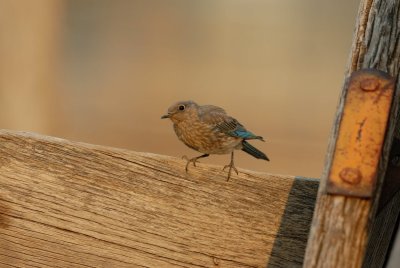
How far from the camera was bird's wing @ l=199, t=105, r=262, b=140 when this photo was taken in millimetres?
3660

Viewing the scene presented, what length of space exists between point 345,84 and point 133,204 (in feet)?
1.72

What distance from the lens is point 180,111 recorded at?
380cm

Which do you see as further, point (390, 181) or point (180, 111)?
point (180, 111)

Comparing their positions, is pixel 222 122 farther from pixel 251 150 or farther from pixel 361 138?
pixel 361 138

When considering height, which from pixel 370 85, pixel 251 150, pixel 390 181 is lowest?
pixel 251 150

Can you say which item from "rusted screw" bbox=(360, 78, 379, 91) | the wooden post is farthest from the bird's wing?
"rusted screw" bbox=(360, 78, 379, 91)

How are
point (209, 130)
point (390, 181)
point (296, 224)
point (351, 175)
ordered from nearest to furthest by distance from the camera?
1. point (351, 175)
2. point (390, 181)
3. point (296, 224)
4. point (209, 130)

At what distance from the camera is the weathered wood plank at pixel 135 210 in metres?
1.65

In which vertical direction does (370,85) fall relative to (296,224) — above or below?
above

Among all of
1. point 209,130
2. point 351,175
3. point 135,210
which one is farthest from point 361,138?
point 209,130

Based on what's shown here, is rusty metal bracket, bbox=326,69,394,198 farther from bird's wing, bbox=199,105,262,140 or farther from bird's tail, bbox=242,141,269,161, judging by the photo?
bird's tail, bbox=242,141,269,161

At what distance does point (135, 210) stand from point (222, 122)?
2.15 metres

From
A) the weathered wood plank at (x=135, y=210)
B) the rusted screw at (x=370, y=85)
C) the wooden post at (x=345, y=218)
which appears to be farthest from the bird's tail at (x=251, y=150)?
the rusted screw at (x=370, y=85)

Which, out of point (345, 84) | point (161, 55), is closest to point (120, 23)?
point (161, 55)
